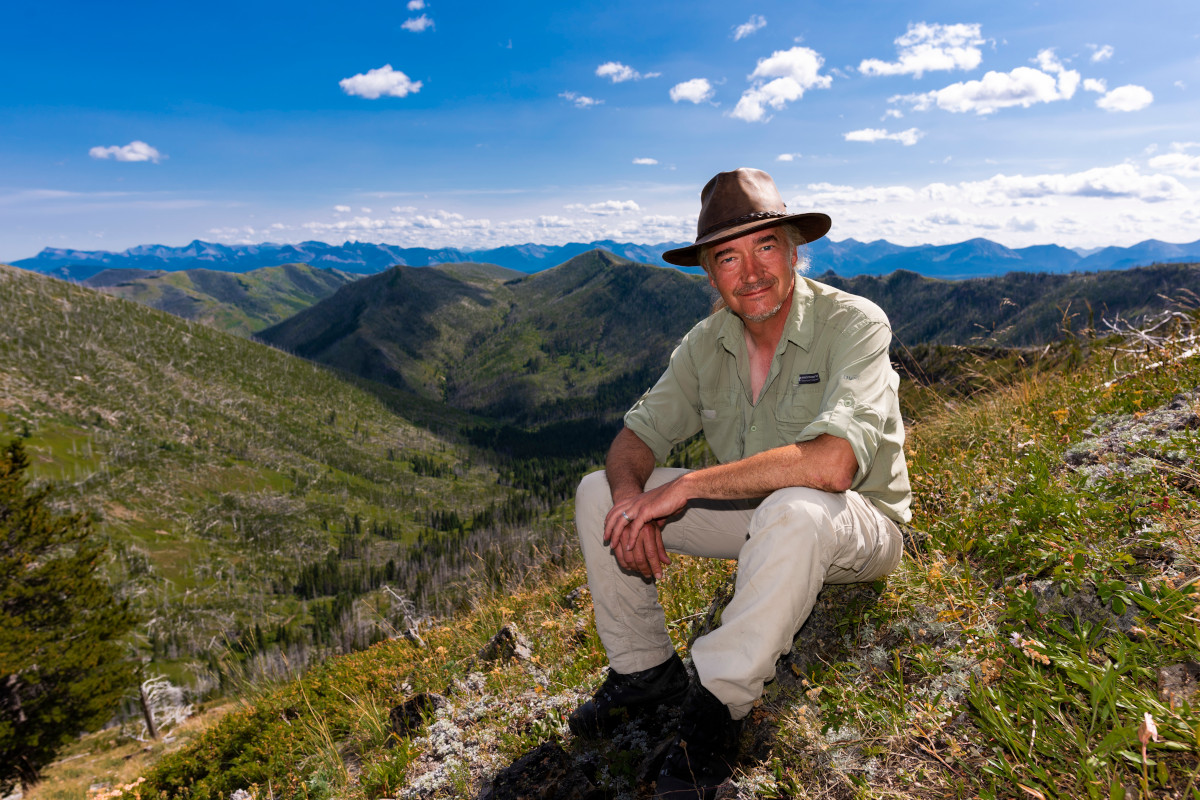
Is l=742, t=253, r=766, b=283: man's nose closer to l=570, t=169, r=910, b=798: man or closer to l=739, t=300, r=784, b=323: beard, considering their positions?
l=570, t=169, r=910, b=798: man

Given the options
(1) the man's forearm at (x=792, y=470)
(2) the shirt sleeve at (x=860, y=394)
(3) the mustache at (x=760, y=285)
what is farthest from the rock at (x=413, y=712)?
(3) the mustache at (x=760, y=285)

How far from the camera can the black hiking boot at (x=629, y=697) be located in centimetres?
428

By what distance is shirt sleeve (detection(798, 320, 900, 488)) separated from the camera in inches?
137

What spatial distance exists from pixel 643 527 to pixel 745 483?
80 centimetres

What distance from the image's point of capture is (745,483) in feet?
11.9

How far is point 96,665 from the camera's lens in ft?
108

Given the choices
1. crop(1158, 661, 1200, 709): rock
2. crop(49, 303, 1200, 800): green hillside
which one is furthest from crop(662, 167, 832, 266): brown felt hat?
crop(1158, 661, 1200, 709): rock

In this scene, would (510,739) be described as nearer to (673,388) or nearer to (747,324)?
(673,388)

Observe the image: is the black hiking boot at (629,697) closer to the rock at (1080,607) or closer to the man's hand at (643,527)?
the man's hand at (643,527)

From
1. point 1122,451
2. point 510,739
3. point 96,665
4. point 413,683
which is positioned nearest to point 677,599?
point 510,739

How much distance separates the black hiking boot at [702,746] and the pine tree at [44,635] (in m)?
38.2

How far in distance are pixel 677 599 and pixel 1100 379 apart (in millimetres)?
6050

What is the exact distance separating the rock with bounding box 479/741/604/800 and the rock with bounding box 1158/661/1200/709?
312 cm

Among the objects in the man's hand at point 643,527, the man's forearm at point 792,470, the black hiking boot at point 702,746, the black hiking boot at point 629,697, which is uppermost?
the man's forearm at point 792,470
